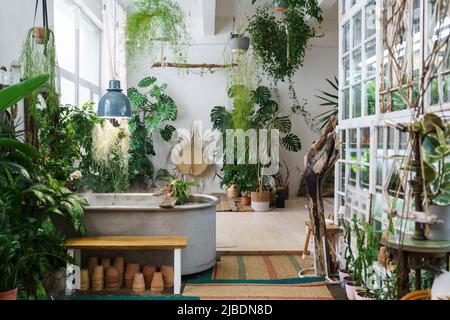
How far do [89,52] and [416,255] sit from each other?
252 inches

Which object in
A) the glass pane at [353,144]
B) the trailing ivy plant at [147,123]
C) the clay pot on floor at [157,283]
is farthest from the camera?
the trailing ivy plant at [147,123]

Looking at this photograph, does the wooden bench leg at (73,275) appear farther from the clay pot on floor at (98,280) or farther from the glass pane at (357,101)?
the glass pane at (357,101)

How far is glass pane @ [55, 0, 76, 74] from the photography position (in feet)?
18.5

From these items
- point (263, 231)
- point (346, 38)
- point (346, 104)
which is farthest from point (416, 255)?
point (263, 231)

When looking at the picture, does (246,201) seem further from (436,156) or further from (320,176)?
(436,156)

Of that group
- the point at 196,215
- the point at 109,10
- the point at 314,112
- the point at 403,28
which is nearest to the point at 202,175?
the point at 314,112

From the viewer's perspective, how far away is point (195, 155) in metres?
8.80

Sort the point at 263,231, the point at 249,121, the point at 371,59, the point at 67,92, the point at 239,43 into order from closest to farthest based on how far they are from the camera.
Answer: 1. the point at 371,59
2. the point at 263,231
3. the point at 67,92
4. the point at 239,43
5. the point at 249,121

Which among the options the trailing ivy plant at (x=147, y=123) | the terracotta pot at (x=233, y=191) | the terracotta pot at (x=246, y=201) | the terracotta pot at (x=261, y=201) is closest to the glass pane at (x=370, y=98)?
the terracotta pot at (x=261, y=201)

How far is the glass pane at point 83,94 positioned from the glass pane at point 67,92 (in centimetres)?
32

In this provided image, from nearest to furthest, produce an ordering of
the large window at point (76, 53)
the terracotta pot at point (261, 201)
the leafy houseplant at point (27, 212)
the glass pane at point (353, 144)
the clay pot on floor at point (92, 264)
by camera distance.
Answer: the leafy houseplant at point (27, 212)
the glass pane at point (353, 144)
the clay pot on floor at point (92, 264)
the large window at point (76, 53)
the terracotta pot at point (261, 201)

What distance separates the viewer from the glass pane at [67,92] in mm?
5944

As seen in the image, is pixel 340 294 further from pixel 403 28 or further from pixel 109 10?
pixel 109 10

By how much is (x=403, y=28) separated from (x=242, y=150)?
5.61 metres
